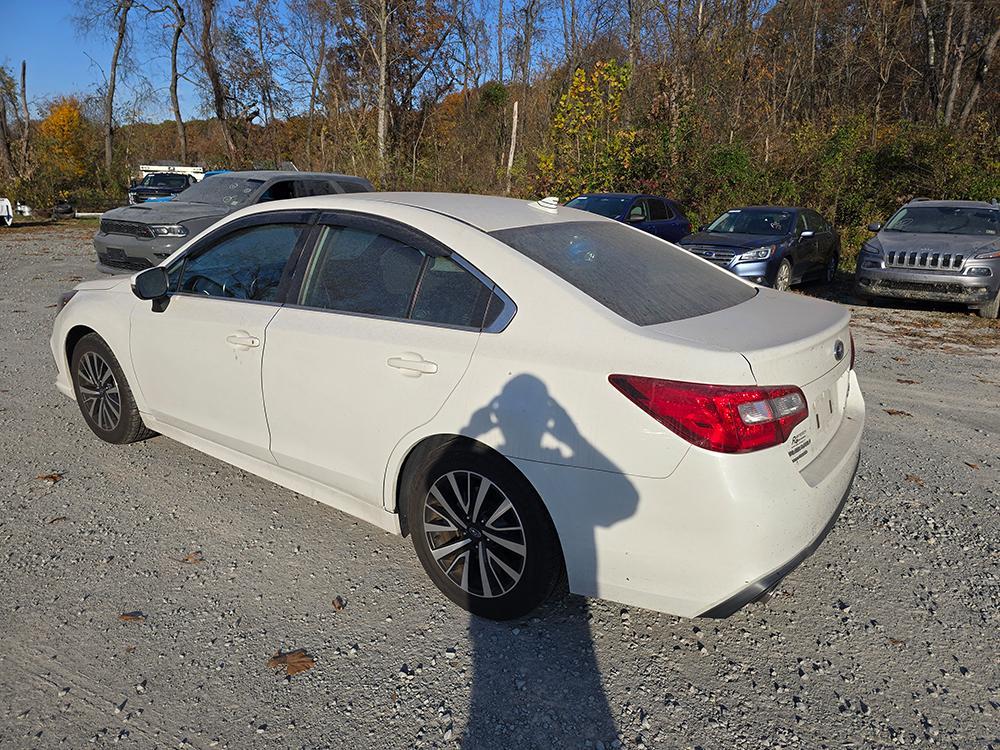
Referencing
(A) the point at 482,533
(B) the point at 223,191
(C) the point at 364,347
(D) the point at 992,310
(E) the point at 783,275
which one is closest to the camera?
(A) the point at 482,533

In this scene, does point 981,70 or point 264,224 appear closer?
point 264,224

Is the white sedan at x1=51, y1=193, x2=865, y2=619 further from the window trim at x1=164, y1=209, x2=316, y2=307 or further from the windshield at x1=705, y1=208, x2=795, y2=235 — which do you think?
the windshield at x1=705, y1=208, x2=795, y2=235

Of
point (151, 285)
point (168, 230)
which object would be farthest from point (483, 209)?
point (168, 230)

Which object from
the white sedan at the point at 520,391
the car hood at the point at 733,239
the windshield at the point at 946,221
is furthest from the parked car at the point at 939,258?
the white sedan at the point at 520,391

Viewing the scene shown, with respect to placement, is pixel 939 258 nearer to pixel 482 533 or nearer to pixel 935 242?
pixel 935 242

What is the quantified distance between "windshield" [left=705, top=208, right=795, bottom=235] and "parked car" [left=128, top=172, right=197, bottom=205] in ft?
57.5

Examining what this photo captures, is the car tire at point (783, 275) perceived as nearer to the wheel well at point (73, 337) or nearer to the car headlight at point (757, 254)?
the car headlight at point (757, 254)

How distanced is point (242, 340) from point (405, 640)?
5.37 ft

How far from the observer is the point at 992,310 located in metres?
9.79

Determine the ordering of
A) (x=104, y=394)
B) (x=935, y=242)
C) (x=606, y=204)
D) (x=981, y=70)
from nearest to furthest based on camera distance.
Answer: (x=104, y=394) < (x=935, y=242) < (x=606, y=204) < (x=981, y=70)

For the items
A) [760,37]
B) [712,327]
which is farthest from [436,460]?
[760,37]

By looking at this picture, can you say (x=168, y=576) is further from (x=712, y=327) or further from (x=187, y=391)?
Result: (x=712, y=327)

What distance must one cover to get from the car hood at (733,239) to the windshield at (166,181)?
18.0 meters

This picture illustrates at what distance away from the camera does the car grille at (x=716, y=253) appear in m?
11.2
